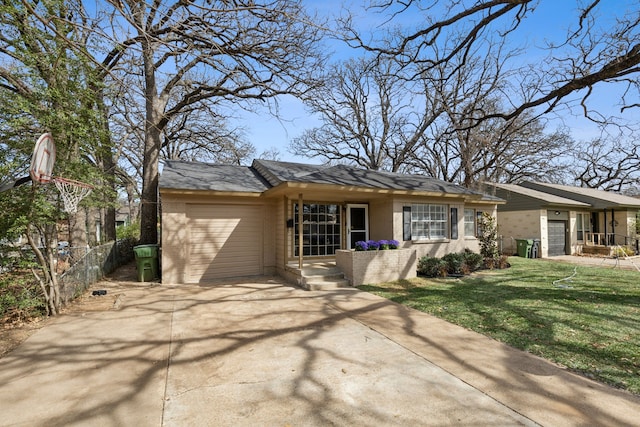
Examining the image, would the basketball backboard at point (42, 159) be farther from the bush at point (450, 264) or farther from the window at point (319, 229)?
the bush at point (450, 264)

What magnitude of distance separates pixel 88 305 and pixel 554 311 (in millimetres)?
9093

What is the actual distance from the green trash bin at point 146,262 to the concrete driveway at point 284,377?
3683 millimetres

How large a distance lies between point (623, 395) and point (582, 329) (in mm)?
2202

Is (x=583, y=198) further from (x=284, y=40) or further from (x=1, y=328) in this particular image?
(x=1, y=328)

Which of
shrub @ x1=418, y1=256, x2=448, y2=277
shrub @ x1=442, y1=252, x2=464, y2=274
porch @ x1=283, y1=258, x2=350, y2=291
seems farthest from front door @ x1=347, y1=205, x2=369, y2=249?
shrub @ x1=442, y1=252, x2=464, y2=274

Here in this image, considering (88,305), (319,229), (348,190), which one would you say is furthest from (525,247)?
(88,305)

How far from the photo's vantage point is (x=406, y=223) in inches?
420

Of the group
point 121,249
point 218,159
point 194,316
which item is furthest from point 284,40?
point 218,159

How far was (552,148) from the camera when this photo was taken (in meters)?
21.2

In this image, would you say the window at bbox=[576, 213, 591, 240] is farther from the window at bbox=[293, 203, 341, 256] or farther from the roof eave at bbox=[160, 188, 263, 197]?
the roof eave at bbox=[160, 188, 263, 197]

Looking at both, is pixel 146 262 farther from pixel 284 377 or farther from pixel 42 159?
pixel 284 377

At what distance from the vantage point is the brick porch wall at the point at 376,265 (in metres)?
8.65

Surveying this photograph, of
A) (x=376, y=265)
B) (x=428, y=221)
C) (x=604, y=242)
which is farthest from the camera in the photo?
(x=604, y=242)

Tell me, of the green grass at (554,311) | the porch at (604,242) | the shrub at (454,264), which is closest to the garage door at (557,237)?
the porch at (604,242)
